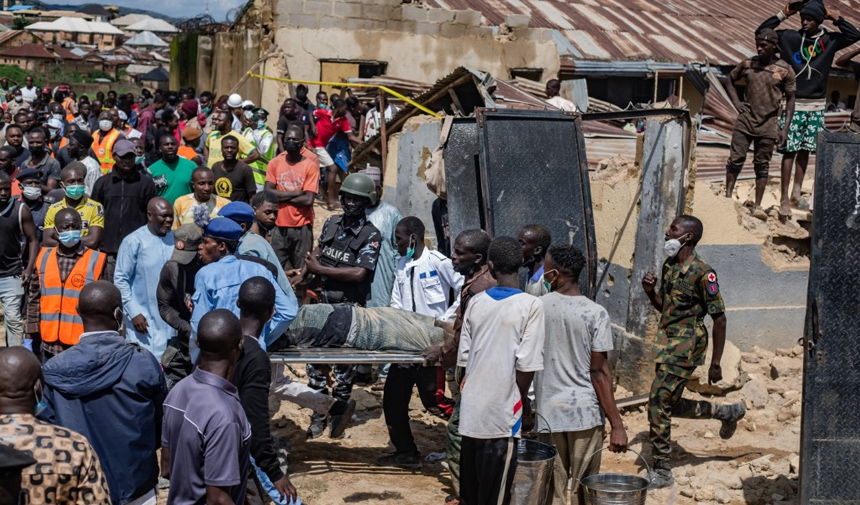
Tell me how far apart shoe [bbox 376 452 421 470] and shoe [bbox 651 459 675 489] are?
1596mm

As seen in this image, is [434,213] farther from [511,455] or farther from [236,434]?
[236,434]

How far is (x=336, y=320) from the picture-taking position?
651 centimetres

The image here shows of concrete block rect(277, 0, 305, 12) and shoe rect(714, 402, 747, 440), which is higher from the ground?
concrete block rect(277, 0, 305, 12)

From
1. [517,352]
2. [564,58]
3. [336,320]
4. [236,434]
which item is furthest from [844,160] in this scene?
[564,58]

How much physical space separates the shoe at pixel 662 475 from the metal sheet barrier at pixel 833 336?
1.16 meters

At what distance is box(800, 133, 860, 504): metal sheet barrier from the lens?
5.59 m

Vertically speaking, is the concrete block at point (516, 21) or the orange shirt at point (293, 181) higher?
the concrete block at point (516, 21)

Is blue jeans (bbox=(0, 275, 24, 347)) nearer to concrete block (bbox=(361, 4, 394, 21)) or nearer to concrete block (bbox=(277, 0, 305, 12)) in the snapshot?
concrete block (bbox=(277, 0, 305, 12))

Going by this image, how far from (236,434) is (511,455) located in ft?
5.65

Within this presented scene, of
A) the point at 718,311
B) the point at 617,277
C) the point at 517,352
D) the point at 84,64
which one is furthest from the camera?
the point at 84,64

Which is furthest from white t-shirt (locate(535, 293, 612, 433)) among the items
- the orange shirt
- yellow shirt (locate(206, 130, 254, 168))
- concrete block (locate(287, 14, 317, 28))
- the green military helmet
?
concrete block (locate(287, 14, 317, 28))

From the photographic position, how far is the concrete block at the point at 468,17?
1878cm

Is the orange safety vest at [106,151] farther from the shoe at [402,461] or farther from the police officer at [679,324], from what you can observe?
the police officer at [679,324]

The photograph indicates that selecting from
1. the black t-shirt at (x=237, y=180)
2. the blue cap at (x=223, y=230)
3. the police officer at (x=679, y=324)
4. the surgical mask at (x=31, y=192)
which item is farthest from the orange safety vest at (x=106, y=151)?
the police officer at (x=679, y=324)
